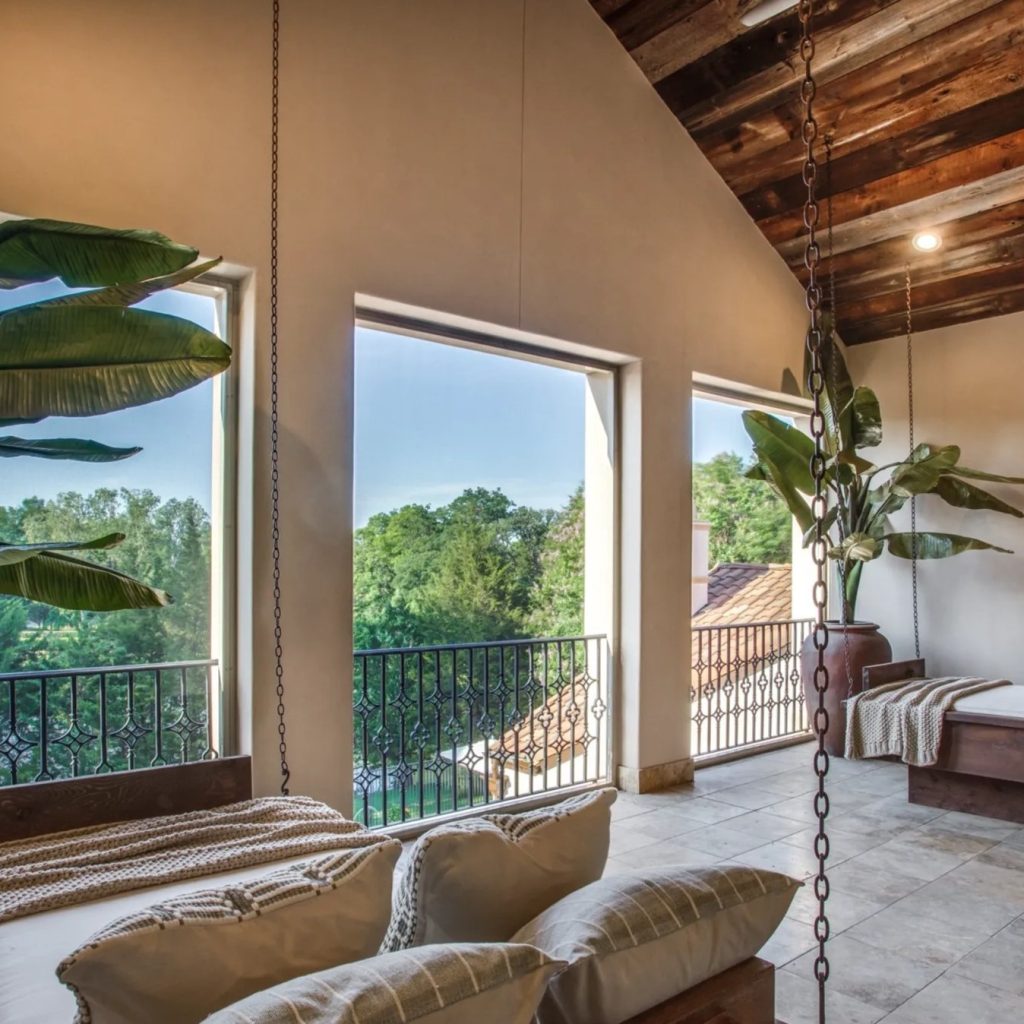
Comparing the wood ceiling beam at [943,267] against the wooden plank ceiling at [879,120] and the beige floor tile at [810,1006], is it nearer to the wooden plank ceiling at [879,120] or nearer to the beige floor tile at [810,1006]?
the wooden plank ceiling at [879,120]

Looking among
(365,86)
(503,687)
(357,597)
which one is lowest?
(503,687)

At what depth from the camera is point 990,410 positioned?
5.59m

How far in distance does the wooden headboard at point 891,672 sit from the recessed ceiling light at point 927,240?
8.38 feet

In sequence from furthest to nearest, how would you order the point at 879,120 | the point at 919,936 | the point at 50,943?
the point at 879,120 → the point at 919,936 → the point at 50,943

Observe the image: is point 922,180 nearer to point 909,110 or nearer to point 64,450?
point 909,110

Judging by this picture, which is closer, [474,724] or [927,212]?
[474,724]

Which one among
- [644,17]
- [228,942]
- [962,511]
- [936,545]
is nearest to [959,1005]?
[228,942]

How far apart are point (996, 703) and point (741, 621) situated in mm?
1738

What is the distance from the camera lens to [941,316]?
5711 mm

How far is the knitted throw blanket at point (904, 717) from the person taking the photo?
4.28 meters

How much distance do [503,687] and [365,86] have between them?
2.85m

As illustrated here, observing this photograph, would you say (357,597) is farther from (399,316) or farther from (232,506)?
(399,316)

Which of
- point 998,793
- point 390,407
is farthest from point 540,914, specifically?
point 998,793

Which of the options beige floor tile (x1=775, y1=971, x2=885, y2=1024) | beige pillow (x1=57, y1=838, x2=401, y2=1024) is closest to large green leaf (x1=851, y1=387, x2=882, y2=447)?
beige floor tile (x1=775, y1=971, x2=885, y2=1024)
